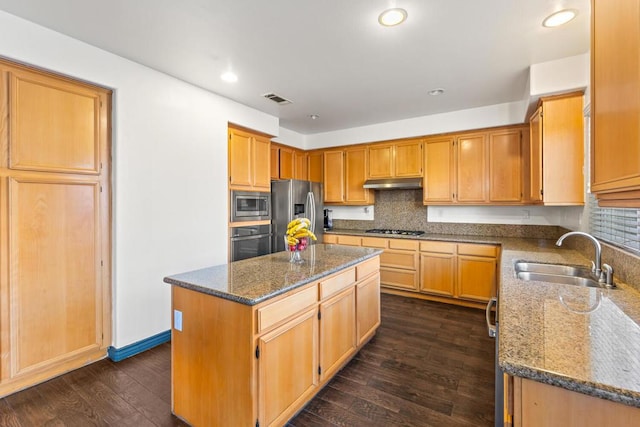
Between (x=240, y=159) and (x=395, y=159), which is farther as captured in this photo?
(x=395, y=159)

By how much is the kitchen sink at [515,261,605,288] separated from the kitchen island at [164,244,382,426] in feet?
4.71

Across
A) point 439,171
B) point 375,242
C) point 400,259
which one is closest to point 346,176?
point 375,242

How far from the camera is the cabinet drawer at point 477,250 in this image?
12.0 feet

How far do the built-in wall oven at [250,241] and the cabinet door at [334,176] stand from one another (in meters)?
1.45

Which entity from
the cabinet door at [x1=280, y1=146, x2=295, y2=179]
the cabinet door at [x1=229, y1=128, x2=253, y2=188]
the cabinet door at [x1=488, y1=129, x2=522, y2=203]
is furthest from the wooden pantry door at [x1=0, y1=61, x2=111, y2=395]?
the cabinet door at [x1=488, y1=129, x2=522, y2=203]

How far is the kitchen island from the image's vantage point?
1.51 metres

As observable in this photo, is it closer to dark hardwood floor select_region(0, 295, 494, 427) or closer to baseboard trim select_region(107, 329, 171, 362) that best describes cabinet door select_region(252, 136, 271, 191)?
baseboard trim select_region(107, 329, 171, 362)

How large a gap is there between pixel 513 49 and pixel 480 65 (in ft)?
1.02

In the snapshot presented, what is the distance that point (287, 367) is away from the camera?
1714 millimetres

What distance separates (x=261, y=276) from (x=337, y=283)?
2.03ft

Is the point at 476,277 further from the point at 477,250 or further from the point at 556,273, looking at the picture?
the point at 556,273

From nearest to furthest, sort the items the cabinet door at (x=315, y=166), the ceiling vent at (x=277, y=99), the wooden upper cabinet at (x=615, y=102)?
the wooden upper cabinet at (x=615, y=102), the ceiling vent at (x=277, y=99), the cabinet door at (x=315, y=166)

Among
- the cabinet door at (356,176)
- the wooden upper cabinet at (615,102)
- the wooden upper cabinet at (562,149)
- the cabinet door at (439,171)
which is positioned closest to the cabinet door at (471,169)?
the cabinet door at (439,171)

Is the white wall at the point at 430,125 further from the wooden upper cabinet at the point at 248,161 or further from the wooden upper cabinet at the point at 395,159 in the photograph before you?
the wooden upper cabinet at the point at 248,161
